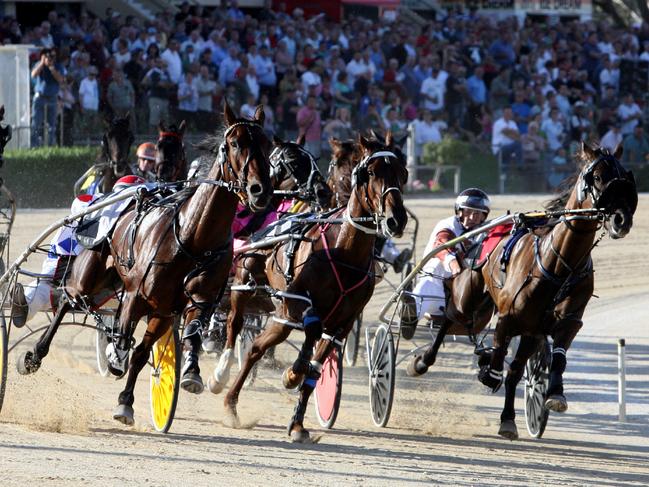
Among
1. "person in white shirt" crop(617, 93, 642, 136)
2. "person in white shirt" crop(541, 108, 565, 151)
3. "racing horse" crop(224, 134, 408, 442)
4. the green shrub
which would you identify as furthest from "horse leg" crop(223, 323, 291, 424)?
"person in white shirt" crop(617, 93, 642, 136)

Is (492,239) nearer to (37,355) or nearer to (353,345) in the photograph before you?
(353,345)

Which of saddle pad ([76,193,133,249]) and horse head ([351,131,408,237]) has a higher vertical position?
horse head ([351,131,408,237])

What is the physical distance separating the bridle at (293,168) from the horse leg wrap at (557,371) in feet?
6.95

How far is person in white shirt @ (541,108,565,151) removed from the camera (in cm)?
2378

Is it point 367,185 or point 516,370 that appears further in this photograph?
point 516,370

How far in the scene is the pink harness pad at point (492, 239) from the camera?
31.6 ft

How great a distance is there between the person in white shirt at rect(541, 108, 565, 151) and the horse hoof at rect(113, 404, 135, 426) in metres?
16.3

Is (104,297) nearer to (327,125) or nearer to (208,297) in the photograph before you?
(208,297)

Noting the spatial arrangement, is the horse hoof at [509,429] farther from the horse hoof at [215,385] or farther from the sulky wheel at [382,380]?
the horse hoof at [215,385]

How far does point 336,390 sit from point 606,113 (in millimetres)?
17323

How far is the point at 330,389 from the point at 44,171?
35.9ft

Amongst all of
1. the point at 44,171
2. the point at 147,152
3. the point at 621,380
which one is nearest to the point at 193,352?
the point at 147,152

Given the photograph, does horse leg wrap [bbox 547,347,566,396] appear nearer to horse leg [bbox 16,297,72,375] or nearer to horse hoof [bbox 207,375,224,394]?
horse hoof [bbox 207,375,224,394]

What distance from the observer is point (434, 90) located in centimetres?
2342
